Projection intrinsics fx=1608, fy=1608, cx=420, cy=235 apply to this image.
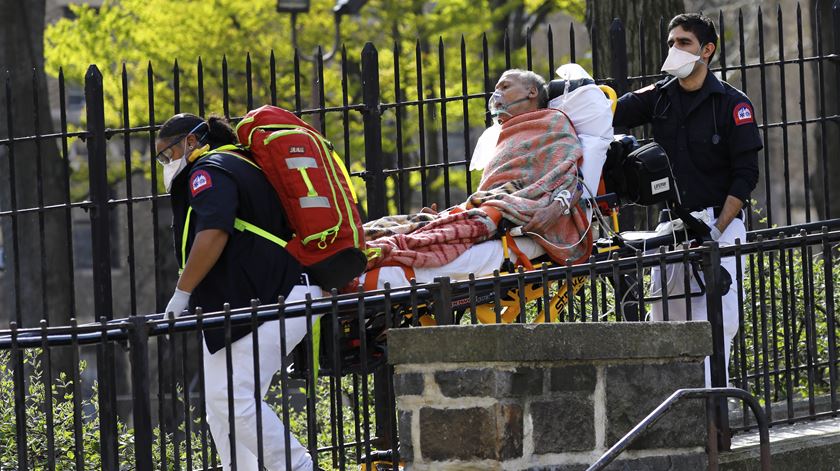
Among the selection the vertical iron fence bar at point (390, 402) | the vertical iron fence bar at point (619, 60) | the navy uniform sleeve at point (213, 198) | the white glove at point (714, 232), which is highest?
the vertical iron fence bar at point (619, 60)

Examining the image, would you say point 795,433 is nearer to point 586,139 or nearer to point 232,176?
point 586,139

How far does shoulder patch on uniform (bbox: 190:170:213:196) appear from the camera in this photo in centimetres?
655

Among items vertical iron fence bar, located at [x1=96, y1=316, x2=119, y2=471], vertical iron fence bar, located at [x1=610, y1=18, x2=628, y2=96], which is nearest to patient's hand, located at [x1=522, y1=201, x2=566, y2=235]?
vertical iron fence bar, located at [x1=96, y1=316, x2=119, y2=471]

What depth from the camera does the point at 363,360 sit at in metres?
6.20

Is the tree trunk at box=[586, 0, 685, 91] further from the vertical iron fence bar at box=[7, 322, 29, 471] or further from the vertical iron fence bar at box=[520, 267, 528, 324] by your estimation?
the vertical iron fence bar at box=[7, 322, 29, 471]

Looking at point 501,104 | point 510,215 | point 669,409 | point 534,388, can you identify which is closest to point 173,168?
point 510,215

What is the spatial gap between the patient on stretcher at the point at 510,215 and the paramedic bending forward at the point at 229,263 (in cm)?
49

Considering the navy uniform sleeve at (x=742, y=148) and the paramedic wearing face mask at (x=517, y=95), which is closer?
the navy uniform sleeve at (x=742, y=148)

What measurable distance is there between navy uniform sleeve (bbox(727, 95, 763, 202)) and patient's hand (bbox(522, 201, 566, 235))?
799 millimetres

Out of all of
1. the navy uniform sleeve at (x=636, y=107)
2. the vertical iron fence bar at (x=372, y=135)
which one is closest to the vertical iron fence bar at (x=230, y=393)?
the navy uniform sleeve at (x=636, y=107)

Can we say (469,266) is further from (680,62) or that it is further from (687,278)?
(680,62)

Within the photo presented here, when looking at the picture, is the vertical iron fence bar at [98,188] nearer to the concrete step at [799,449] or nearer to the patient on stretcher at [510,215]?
the patient on stretcher at [510,215]

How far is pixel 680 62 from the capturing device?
7355mm

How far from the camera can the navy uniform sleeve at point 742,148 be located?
718 centimetres
